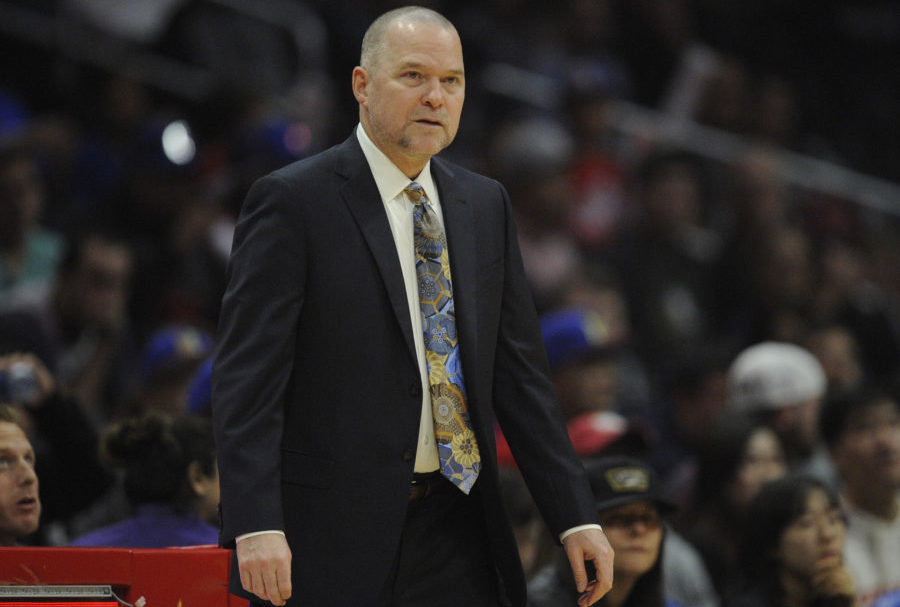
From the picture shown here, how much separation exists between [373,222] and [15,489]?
123cm

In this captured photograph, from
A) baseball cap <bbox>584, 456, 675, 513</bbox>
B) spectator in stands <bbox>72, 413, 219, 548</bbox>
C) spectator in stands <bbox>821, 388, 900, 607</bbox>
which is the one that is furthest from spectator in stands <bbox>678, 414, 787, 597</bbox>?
spectator in stands <bbox>72, 413, 219, 548</bbox>

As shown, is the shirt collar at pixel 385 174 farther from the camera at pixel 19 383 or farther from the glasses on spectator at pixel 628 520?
the camera at pixel 19 383

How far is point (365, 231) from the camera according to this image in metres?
2.83

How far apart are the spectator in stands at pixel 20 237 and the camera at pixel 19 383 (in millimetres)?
1489

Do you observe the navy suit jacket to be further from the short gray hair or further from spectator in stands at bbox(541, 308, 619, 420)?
spectator in stands at bbox(541, 308, 619, 420)

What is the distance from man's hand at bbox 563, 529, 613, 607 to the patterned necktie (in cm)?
25

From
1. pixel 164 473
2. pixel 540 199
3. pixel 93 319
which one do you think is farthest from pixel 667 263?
pixel 164 473

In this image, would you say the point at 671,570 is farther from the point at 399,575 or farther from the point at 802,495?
the point at 399,575

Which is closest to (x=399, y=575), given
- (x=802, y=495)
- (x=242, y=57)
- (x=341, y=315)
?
(x=341, y=315)

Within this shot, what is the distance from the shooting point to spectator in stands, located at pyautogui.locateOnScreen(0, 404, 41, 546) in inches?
135

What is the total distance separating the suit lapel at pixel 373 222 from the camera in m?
2.79

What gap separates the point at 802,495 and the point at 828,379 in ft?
9.76

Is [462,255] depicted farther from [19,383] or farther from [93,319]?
[93,319]

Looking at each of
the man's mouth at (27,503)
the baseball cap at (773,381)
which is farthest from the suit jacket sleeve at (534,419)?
the baseball cap at (773,381)
